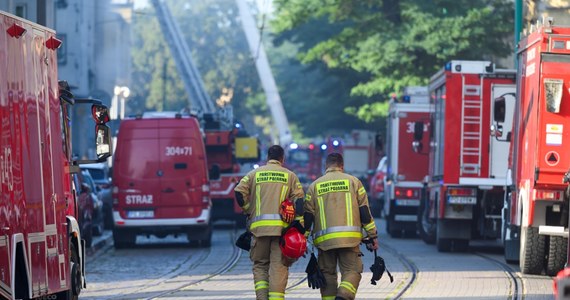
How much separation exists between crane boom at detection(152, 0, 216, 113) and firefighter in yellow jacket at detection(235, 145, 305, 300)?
38943 millimetres

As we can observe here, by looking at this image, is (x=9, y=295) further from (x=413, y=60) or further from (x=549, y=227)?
(x=413, y=60)

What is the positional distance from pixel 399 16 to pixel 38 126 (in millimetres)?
36474

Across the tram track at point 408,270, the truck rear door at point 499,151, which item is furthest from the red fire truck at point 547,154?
the truck rear door at point 499,151

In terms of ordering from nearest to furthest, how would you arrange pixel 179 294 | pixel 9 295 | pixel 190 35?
1. pixel 9 295
2. pixel 179 294
3. pixel 190 35

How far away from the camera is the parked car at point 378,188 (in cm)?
3972

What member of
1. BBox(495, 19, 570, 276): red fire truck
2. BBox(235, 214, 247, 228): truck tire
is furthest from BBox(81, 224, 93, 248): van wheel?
BBox(495, 19, 570, 276): red fire truck

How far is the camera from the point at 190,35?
476ft

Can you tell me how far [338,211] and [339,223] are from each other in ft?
0.36

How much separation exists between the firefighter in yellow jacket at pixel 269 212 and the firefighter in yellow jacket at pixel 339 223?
7.2 inches

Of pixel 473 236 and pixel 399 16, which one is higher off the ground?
pixel 399 16

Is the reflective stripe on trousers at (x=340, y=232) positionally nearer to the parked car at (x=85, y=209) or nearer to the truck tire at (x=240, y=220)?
the parked car at (x=85, y=209)

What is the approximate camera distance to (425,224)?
91.9 feet

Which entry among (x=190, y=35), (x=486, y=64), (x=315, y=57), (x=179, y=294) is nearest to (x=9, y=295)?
(x=179, y=294)

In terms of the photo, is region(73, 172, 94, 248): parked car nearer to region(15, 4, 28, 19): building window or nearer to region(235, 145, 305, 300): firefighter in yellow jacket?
region(15, 4, 28, 19): building window
